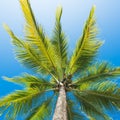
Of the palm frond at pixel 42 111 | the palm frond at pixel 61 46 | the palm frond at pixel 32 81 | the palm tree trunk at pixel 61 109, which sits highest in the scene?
the palm frond at pixel 61 46

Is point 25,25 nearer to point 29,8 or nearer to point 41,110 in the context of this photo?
point 29,8

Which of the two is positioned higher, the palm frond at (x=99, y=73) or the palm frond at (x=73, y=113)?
the palm frond at (x=99, y=73)

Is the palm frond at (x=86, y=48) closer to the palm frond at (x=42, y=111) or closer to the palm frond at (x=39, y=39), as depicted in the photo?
the palm frond at (x=39, y=39)

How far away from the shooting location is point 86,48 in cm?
1216

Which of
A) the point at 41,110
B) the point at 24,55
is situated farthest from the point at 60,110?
the point at 24,55

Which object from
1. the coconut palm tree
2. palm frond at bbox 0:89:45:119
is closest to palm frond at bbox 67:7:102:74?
the coconut palm tree

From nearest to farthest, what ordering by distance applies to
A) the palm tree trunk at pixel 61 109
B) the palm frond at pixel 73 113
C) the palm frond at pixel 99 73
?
1. the palm tree trunk at pixel 61 109
2. the palm frond at pixel 73 113
3. the palm frond at pixel 99 73

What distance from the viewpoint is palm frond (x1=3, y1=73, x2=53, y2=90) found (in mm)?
12445

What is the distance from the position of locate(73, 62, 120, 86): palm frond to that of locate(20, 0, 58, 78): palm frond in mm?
1205

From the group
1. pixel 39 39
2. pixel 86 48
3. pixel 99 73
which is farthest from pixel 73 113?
pixel 39 39

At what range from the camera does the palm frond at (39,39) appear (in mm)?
11789

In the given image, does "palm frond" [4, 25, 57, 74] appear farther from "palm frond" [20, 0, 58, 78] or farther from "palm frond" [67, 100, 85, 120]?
"palm frond" [67, 100, 85, 120]

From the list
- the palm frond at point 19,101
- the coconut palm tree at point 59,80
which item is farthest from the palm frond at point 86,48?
the palm frond at point 19,101

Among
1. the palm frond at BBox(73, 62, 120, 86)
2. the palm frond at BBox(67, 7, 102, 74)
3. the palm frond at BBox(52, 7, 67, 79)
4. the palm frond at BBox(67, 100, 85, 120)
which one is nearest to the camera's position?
the palm frond at BBox(67, 7, 102, 74)
